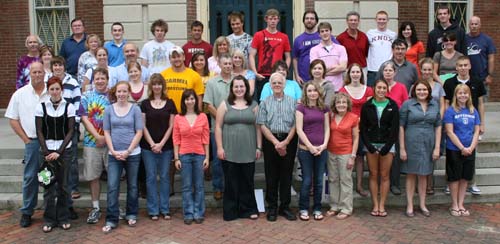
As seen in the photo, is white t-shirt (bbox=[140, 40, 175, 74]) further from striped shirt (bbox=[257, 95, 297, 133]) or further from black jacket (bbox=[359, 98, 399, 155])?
black jacket (bbox=[359, 98, 399, 155])

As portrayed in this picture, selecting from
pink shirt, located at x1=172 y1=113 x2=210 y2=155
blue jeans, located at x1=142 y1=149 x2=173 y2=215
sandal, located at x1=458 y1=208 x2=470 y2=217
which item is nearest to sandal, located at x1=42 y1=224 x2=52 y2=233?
blue jeans, located at x1=142 y1=149 x2=173 y2=215

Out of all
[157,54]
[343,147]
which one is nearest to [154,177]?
[157,54]

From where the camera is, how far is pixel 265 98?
19.0 ft

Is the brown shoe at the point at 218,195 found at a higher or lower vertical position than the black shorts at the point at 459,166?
lower

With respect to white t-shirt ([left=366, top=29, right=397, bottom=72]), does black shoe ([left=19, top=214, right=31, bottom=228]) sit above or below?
below

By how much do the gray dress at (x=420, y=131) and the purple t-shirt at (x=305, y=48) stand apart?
5.03ft

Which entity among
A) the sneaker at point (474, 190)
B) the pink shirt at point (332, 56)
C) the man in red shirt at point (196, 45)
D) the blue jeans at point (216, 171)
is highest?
the man in red shirt at point (196, 45)

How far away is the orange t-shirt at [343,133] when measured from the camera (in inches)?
227

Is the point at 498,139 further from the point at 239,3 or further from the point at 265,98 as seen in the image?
the point at 239,3

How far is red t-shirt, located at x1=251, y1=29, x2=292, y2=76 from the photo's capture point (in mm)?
6855

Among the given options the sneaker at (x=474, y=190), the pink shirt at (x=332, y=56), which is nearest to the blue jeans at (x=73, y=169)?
the pink shirt at (x=332, y=56)

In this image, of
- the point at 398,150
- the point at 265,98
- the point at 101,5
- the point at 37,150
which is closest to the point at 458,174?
the point at 398,150

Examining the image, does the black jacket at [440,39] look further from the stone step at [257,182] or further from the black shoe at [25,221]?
the black shoe at [25,221]

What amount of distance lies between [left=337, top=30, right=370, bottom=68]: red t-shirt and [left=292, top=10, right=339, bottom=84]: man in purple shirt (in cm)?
35
